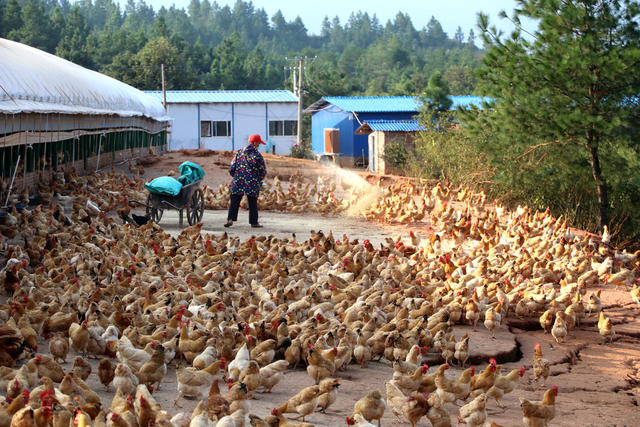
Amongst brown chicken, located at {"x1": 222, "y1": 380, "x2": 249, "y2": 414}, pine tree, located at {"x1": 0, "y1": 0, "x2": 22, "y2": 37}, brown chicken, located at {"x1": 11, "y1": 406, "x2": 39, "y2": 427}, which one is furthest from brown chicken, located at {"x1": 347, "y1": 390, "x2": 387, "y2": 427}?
pine tree, located at {"x1": 0, "y1": 0, "x2": 22, "y2": 37}

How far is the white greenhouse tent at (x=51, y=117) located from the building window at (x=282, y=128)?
21086 mm

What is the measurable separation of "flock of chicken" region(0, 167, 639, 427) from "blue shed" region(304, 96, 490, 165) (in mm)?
30597

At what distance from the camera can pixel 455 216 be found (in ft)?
53.2

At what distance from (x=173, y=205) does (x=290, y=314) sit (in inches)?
273

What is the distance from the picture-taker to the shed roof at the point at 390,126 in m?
38.6

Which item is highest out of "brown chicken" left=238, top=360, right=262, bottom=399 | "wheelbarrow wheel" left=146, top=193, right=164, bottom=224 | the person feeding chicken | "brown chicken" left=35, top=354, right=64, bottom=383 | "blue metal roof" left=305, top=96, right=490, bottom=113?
"blue metal roof" left=305, top=96, right=490, bottom=113

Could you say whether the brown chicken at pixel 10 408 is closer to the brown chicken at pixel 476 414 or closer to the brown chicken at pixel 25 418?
the brown chicken at pixel 25 418

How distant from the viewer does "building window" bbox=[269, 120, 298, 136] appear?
51.0 meters

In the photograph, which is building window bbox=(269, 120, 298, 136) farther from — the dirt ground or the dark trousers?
the dirt ground

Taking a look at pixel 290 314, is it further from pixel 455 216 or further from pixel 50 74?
pixel 50 74

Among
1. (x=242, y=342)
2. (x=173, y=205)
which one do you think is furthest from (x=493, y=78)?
(x=242, y=342)

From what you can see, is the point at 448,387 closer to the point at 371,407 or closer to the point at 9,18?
the point at 371,407

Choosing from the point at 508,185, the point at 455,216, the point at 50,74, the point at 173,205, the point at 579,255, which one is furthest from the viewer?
the point at 508,185

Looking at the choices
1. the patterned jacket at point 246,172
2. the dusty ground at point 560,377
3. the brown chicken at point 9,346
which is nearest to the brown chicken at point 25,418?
the dusty ground at point 560,377
